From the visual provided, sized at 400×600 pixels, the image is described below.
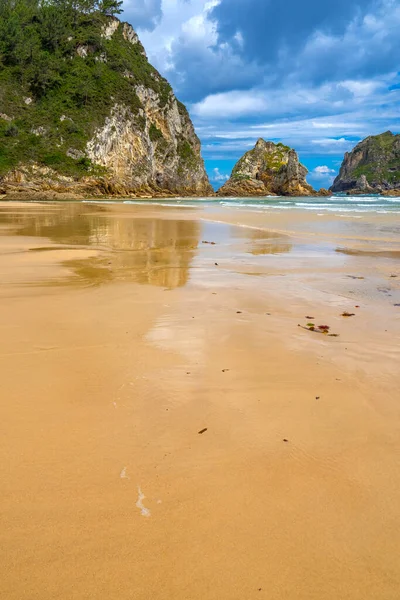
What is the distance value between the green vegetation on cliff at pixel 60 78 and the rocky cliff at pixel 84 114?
0.47 feet

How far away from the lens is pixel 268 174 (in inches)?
4210

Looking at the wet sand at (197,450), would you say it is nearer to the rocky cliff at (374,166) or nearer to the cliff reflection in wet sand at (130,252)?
the cliff reflection in wet sand at (130,252)

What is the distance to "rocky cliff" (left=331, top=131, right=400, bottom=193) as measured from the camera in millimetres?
165125

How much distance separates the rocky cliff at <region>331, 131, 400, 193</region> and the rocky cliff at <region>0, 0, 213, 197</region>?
113 metres

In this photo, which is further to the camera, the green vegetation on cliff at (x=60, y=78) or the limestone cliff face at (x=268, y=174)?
the limestone cliff face at (x=268, y=174)

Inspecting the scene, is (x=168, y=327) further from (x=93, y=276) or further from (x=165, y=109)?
(x=165, y=109)

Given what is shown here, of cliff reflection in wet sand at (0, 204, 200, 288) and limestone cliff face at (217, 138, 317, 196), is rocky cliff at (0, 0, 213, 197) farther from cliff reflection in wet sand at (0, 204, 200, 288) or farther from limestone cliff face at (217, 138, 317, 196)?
cliff reflection in wet sand at (0, 204, 200, 288)

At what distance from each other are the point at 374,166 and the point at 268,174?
9427 centimetres

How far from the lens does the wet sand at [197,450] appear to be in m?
1.44

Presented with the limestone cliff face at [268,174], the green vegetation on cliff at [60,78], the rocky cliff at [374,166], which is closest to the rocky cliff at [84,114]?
the green vegetation on cliff at [60,78]

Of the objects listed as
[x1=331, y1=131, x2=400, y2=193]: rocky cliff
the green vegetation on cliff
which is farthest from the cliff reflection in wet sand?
[x1=331, y1=131, x2=400, y2=193]: rocky cliff

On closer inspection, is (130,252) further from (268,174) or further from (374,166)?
(374,166)

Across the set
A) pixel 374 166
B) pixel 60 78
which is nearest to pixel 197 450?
pixel 60 78

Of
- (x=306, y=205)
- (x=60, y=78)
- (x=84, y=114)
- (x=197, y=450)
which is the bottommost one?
Result: (x=306, y=205)
